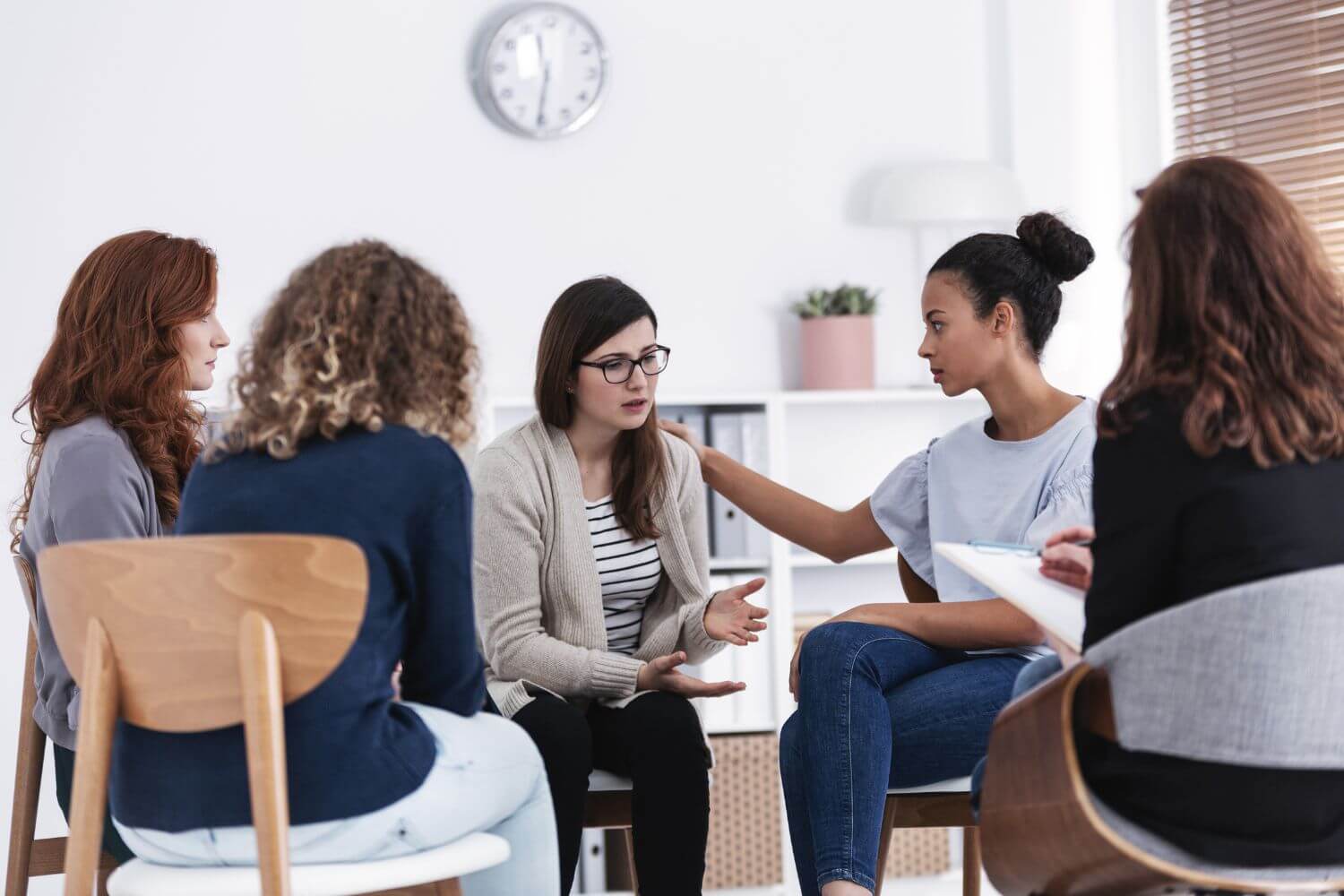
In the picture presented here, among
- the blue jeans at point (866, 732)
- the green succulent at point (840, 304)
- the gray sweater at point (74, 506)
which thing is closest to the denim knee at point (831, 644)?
the blue jeans at point (866, 732)

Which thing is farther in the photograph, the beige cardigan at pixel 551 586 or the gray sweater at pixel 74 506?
the beige cardigan at pixel 551 586

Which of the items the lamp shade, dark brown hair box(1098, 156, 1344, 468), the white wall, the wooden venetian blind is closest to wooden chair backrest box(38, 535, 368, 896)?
dark brown hair box(1098, 156, 1344, 468)

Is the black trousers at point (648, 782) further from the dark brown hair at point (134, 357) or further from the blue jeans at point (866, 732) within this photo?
the dark brown hair at point (134, 357)

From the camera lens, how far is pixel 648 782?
6.26 ft

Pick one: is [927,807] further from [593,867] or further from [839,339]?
[839,339]

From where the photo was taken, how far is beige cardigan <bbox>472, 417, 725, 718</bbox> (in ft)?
6.63

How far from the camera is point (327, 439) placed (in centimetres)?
140

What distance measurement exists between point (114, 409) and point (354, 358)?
0.63 m

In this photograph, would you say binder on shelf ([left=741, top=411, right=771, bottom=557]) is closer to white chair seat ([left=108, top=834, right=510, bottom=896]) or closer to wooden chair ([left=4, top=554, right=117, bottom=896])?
wooden chair ([left=4, top=554, right=117, bottom=896])

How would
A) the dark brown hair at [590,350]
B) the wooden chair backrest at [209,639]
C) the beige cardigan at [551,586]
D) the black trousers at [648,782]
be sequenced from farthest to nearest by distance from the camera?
the dark brown hair at [590,350] < the beige cardigan at [551,586] < the black trousers at [648,782] < the wooden chair backrest at [209,639]

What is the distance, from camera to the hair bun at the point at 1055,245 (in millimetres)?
2086

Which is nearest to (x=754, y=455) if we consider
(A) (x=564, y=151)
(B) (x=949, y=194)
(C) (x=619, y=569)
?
(B) (x=949, y=194)

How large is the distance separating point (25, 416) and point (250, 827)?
212cm

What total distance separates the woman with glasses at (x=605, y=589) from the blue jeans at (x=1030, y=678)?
50cm
